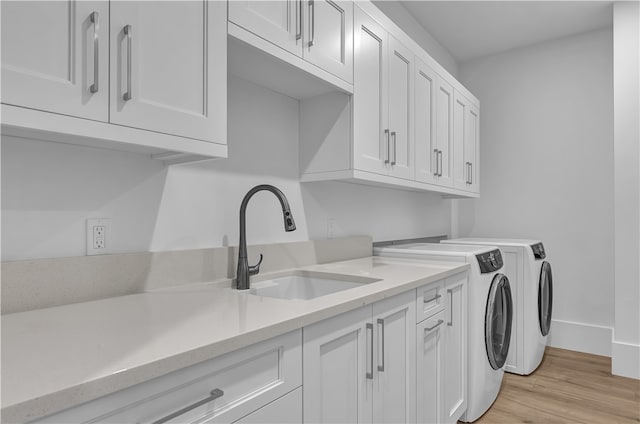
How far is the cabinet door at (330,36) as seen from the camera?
5.23 feet

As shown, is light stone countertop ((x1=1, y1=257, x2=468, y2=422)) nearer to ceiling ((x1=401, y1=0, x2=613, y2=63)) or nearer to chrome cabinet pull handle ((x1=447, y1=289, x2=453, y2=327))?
chrome cabinet pull handle ((x1=447, y1=289, x2=453, y2=327))

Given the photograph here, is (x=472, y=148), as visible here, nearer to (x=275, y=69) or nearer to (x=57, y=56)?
(x=275, y=69)

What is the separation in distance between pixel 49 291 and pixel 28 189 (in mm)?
287

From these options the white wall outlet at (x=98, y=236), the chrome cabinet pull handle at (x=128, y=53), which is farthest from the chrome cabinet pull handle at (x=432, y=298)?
the chrome cabinet pull handle at (x=128, y=53)

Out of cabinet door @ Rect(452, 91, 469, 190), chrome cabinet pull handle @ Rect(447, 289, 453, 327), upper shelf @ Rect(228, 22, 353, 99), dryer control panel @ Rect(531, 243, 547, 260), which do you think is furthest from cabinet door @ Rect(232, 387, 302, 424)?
dryer control panel @ Rect(531, 243, 547, 260)

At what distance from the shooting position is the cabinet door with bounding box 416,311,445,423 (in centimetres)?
169

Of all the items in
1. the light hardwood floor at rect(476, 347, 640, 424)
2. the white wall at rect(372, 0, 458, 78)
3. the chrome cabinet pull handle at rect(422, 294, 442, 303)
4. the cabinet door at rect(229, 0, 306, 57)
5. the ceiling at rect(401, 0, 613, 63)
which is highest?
the ceiling at rect(401, 0, 613, 63)

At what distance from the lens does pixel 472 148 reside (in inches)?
132

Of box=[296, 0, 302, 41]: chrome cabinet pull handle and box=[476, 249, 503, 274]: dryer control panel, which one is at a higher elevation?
box=[296, 0, 302, 41]: chrome cabinet pull handle

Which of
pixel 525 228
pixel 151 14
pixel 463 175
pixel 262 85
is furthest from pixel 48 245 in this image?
pixel 525 228

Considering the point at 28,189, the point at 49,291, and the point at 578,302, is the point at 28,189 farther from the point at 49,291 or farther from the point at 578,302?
the point at 578,302

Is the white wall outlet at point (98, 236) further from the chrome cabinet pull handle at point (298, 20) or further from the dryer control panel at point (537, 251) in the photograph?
the dryer control panel at point (537, 251)

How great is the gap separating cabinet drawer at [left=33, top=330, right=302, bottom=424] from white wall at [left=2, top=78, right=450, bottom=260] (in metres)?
0.63

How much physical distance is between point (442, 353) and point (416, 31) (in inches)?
105
